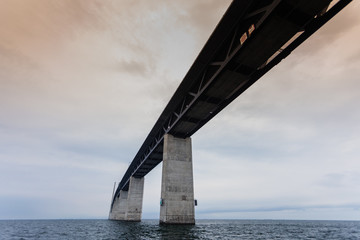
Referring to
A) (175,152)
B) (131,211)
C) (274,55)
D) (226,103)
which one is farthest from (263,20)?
(131,211)

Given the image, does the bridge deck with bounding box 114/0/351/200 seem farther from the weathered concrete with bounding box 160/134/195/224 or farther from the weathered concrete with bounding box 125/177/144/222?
the weathered concrete with bounding box 125/177/144/222

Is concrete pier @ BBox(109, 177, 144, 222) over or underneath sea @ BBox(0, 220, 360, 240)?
over

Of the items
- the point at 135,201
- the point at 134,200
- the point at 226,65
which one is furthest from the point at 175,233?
the point at 135,201

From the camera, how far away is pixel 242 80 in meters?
17.0

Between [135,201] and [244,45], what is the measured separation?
1936 inches

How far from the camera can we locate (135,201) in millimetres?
50000

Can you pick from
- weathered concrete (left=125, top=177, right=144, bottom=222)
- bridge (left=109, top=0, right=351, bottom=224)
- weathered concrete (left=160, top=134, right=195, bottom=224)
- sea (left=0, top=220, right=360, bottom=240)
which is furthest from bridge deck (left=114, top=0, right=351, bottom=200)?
weathered concrete (left=125, top=177, right=144, bottom=222)

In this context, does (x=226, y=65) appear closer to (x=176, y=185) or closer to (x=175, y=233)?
(x=175, y=233)

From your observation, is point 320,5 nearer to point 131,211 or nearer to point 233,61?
point 233,61

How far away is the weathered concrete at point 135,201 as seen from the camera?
48.9m

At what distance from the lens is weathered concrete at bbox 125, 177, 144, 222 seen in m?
48.9

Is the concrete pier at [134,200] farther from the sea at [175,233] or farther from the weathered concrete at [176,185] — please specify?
the weathered concrete at [176,185]

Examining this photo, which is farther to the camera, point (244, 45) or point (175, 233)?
point (175, 233)

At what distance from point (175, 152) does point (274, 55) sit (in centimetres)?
1626
